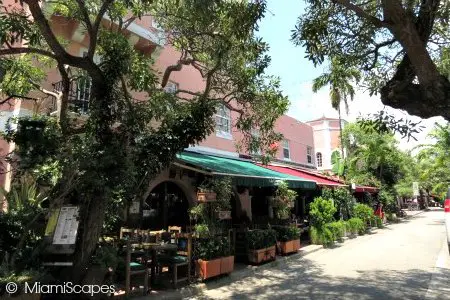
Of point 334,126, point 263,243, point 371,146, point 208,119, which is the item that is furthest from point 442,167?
point 208,119

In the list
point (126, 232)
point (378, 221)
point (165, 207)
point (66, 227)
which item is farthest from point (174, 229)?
point (378, 221)

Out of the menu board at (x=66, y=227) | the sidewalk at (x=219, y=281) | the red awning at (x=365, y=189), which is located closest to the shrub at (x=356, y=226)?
the red awning at (x=365, y=189)

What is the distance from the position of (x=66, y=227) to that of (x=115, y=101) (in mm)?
2757

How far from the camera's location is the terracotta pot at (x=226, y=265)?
9578 mm

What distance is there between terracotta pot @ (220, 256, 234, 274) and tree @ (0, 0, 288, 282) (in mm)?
2955

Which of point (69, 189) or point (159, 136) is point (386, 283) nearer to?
point (159, 136)

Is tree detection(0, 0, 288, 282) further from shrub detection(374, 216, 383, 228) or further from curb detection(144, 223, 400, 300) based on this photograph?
shrub detection(374, 216, 383, 228)

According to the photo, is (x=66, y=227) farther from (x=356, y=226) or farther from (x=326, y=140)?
(x=326, y=140)

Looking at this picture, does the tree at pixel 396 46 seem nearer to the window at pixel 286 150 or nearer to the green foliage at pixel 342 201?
the green foliage at pixel 342 201

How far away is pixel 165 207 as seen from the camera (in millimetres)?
13484

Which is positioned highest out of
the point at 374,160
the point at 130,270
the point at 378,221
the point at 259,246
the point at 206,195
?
the point at 374,160

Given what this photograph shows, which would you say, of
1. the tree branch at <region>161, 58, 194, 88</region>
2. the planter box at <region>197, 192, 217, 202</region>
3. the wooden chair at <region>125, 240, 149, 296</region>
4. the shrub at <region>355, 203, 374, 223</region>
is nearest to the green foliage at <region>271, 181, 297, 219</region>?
the planter box at <region>197, 192, 217, 202</region>

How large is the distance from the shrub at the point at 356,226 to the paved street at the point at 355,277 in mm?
4449

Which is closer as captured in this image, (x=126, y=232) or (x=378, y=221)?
(x=126, y=232)
